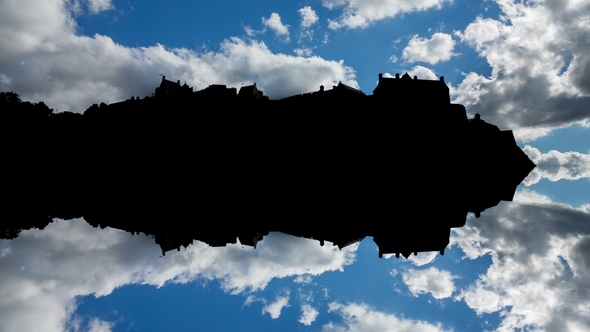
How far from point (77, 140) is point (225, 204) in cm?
1603

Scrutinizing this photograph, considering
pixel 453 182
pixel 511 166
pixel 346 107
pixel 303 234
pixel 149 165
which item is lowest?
pixel 303 234

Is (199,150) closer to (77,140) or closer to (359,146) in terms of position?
(359,146)

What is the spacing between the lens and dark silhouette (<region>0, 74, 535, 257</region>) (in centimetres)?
2102

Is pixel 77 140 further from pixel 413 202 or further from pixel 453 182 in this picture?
pixel 453 182

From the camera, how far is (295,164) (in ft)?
74.2

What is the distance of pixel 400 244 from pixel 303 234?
6.46 meters

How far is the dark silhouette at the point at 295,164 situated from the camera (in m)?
21.0

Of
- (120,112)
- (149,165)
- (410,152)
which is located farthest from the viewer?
(120,112)

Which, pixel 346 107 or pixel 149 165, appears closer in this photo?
pixel 346 107

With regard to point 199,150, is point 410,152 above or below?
above

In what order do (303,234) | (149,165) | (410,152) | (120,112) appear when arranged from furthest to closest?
(120,112) → (149,165) → (303,234) → (410,152)

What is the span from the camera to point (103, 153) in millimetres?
28859

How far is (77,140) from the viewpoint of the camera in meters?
30.4

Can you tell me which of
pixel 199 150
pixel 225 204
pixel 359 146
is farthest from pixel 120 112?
pixel 359 146
